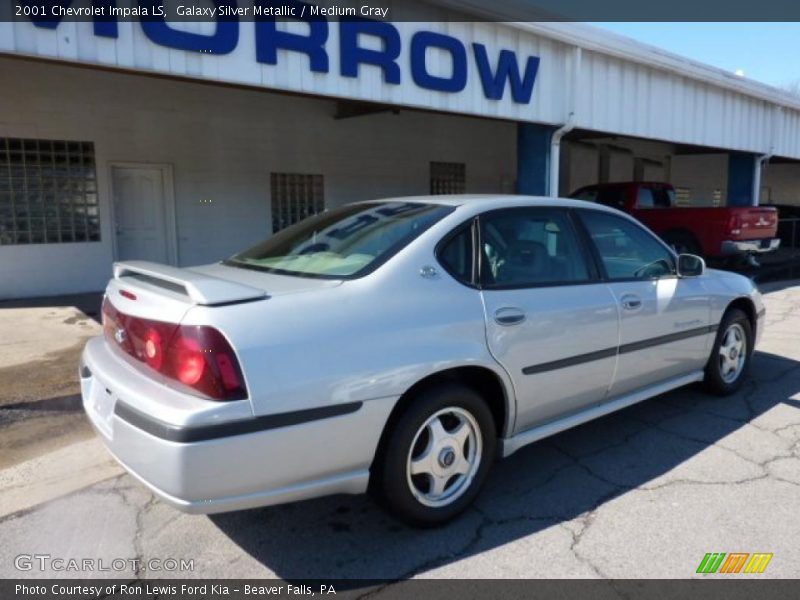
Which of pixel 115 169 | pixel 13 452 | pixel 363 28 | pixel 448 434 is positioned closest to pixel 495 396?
pixel 448 434

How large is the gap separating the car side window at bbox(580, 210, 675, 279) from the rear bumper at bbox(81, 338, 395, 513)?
193 centimetres

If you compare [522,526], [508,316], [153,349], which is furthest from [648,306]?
[153,349]

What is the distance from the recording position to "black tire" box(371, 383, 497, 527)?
2.75m

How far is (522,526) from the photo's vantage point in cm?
300

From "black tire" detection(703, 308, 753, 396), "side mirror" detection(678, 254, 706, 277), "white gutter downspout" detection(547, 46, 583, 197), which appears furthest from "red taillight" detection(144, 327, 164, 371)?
"white gutter downspout" detection(547, 46, 583, 197)

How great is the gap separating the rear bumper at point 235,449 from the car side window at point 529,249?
103 centimetres

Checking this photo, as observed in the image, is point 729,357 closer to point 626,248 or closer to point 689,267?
point 689,267

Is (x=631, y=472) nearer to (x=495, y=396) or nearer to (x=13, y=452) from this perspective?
(x=495, y=396)

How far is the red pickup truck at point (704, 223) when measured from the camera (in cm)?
1063

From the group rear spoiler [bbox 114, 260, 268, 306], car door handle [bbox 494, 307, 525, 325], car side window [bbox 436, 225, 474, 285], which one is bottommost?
car door handle [bbox 494, 307, 525, 325]

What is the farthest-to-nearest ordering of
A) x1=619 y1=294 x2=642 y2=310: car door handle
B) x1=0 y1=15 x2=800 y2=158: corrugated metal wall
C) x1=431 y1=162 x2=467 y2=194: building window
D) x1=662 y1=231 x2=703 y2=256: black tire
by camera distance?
1. x1=431 y1=162 x2=467 y2=194: building window
2. x1=662 y1=231 x2=703 y2=256: black tire
3. x1=0 y1=15 x2=800 y2=158: corrugated metal wall
4. x1=619 y1=294 x2=642 y2=310: car door handle

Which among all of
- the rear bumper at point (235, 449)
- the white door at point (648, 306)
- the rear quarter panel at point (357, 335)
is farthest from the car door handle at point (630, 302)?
the rear bumper at point (235, 449)

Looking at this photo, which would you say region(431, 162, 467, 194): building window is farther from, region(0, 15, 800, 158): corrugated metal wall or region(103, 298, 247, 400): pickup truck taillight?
region(103, 298, 247, 400): pickup truck taillight

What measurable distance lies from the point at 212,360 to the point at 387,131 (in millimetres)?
10968
